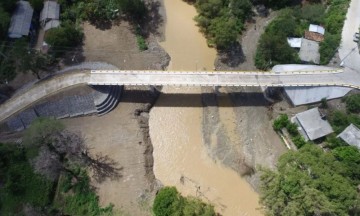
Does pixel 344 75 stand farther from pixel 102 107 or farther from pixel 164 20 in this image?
pixel 102 107

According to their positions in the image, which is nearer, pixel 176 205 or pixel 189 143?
pixel 176 205

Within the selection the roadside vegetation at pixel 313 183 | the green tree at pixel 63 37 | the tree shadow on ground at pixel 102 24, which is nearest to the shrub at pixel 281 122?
the roadside vegetation at pixel 313 183

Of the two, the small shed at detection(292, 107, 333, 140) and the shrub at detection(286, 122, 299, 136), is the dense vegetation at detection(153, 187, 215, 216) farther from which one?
the small shed at detection(292, 107, 333, 140)

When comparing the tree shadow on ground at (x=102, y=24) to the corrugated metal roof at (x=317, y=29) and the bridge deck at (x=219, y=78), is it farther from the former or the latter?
the corrugated metal roof at (x=317, y=29)

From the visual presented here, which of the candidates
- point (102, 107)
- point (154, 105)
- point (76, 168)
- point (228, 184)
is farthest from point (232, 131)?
point (76, 168)

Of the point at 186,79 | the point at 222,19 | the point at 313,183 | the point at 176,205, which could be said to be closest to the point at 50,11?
the point at 186,79

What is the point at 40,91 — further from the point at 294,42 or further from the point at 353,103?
the point at 353,103

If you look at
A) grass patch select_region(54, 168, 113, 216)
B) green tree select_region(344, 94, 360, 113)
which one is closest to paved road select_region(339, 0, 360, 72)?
green tree select_region(344, 94, 360, 113)
